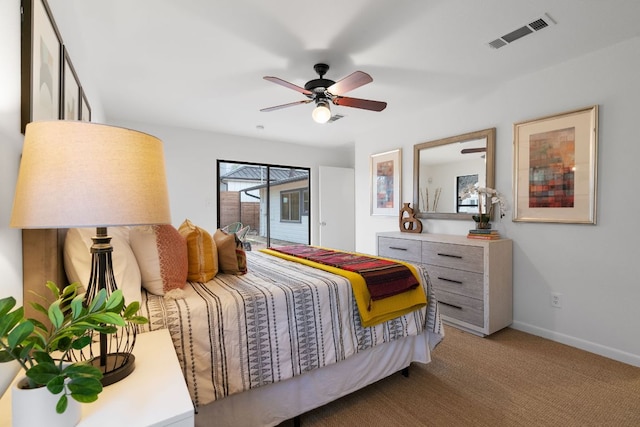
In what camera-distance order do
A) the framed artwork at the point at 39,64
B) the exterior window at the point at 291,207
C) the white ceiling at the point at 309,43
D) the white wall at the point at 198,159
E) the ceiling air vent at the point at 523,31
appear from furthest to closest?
1. the exterior window at the point at 291,207
2. the white wall at the point at 198,159
3. the ceiling air vent at the point at 523,31
4. the white ceiling at the point at 309,43
5. the framed artwork at the point at 39,64

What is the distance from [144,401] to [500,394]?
80.6 inches

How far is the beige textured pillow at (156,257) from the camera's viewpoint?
4.78 ft

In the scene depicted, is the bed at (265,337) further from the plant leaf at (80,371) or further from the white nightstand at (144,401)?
the plant leaf at (80,371)

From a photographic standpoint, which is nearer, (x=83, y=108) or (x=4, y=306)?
(x=4, y=306)

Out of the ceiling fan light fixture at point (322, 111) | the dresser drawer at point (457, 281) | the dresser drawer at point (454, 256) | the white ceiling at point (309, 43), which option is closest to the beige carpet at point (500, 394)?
the dresser drawer at point (457, 281)

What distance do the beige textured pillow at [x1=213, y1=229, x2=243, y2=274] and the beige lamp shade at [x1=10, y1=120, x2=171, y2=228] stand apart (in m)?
1.13

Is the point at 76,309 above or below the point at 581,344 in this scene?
above

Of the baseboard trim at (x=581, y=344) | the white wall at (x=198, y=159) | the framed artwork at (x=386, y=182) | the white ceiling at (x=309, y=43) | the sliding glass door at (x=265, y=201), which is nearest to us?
the white ceiling at (x=309, y=43)

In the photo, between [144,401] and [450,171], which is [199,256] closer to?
[144,401]

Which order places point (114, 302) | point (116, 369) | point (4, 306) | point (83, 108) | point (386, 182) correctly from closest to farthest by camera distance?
point (4, 306)
point (114, 302)
point (116, 369)
point (83, 108)
point (386, 182)

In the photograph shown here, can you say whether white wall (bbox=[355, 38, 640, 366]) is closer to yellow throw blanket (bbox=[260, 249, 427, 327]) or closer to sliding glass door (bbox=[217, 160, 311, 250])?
yellow throw blanket (bbox=[260, 249, 427, 327])

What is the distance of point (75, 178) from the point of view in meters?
0.74

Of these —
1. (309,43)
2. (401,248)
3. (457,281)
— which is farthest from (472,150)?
(309,43)

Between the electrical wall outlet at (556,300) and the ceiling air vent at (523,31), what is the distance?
2138 millimetres
